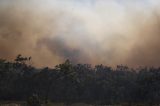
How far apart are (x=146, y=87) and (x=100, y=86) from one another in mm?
26300

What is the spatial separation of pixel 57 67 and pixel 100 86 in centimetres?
2776

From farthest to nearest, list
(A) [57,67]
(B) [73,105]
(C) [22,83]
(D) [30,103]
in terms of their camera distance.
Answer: (C) [22,83]
(A) [57,67]
(B) [73,105]
(D) [30,103]

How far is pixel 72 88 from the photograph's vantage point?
186 meters

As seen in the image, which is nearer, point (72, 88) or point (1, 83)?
point (72, 88)

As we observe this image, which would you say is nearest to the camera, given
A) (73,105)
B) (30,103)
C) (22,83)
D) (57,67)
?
(30,103)

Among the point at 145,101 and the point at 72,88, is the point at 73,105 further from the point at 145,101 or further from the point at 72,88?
the point at 145,101

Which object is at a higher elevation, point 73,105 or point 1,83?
point 1,83

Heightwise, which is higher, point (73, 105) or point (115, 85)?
point (115, 85)

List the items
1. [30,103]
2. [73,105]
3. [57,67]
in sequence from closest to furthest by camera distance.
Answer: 1. [30,103]
2. [73,105]
3. [57,67]

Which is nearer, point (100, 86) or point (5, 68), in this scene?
point (100, 86)

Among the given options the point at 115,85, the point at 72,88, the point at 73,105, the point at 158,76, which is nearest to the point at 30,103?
the point at 73,105

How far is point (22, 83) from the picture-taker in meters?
196

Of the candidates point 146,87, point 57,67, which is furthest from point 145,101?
point 57,67

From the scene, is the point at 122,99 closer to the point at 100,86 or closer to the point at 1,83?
the point at 100,86
